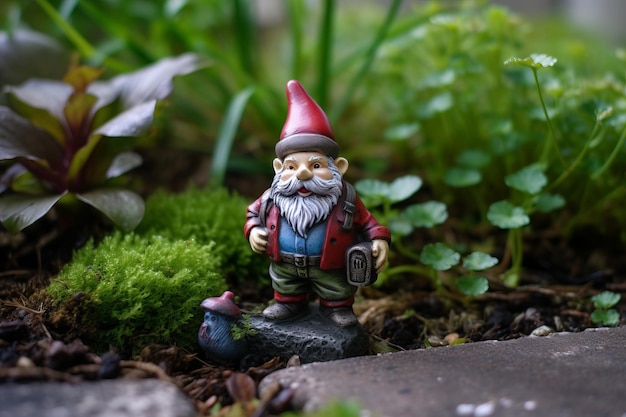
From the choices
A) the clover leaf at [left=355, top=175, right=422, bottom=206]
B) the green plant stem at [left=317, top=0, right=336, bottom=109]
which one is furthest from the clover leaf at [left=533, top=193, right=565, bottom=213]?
the green plant stem at [left=317, top=0, right=336, bottom=109]

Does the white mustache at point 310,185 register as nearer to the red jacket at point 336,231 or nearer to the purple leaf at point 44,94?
the red jacket at point 336,231

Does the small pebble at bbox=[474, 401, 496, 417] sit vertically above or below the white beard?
below

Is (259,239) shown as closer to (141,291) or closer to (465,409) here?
(141,291)

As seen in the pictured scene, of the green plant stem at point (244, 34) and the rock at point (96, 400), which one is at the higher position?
the green plant stem at point (244, 34)

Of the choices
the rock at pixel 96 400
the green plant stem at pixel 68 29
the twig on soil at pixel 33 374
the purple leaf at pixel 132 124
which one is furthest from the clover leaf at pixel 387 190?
the green plant stem at pixel 68 29

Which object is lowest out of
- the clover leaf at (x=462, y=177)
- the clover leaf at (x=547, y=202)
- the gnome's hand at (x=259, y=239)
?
the gnome's hand at (x=259, y=239)

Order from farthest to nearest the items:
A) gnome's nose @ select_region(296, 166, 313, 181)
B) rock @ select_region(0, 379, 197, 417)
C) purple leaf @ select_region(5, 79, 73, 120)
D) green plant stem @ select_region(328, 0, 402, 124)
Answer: green plant stem @ select_region(328, 0, 402, 124) < purple leaf @ select_region(5, 79, 73, 120) < gnome's nose @ select_region(296, 166, 313, 181) < rock @ select_region(0, 379, 197, 417)

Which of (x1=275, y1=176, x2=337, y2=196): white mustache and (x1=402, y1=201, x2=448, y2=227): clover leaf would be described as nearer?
(x1=275, y1=176, x2=337, y2=196): white mustache

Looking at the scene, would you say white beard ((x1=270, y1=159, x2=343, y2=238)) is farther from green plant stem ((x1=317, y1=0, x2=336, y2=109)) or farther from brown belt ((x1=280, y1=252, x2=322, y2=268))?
green plant stem ((x1=317, y1=0, x2=336, y2=109))

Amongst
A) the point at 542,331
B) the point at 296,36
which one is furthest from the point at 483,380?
the point at 296,36
